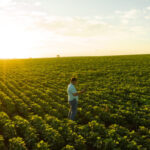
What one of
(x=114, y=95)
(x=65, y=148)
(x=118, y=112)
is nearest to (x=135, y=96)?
(x=114, y=95)

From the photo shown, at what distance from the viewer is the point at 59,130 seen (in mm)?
8055

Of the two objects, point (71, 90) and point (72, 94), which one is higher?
point (71, 90)

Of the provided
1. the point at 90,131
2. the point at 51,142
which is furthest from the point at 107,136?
the point at 51,142

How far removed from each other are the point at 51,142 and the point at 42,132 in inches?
35.7

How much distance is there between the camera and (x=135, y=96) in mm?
14016

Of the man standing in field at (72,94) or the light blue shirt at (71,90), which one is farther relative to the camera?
the light blue shirt at (71,90)

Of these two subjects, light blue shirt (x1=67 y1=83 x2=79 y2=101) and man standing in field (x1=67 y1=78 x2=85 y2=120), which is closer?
man standing in field (x1=67 y1=78 x2=85 y2=120)

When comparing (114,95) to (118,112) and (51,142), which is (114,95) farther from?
(51,142)

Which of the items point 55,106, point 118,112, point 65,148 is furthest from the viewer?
point 55,106

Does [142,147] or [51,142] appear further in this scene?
[51,142]

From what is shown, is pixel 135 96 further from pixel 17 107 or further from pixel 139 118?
pixel 17 107

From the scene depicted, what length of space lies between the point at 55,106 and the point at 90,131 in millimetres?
4732

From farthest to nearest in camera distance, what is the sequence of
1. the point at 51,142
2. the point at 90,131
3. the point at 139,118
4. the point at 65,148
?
the point at 139,118 < the point at 90,131 < the point at 51,142 < the point at 65,148

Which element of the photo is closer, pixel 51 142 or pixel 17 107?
pixel 51 142
